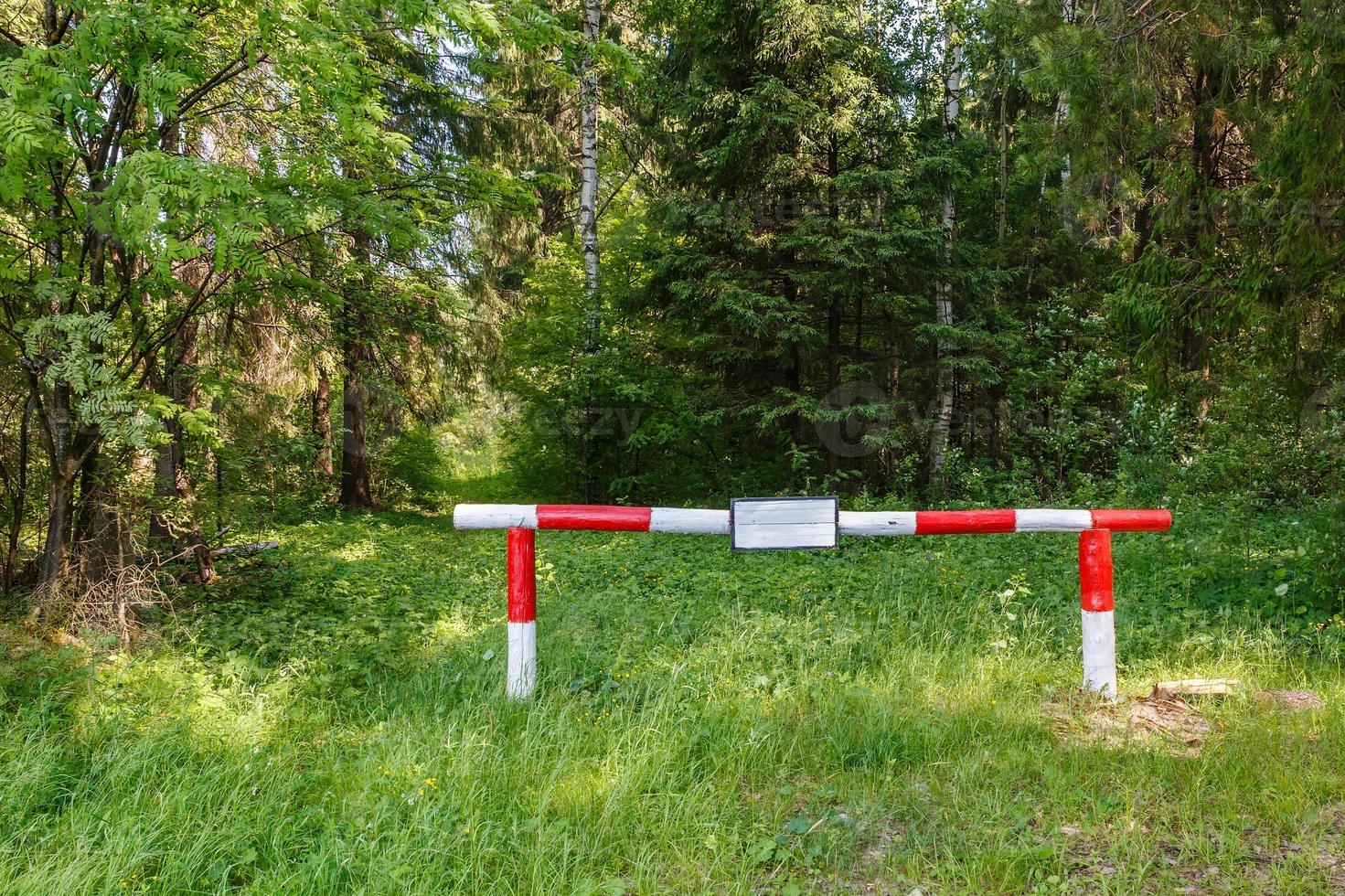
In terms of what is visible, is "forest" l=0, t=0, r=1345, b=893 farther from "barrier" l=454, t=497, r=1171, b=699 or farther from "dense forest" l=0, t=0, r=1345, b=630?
"barrier" l=454, t=497, r=1171, b=699

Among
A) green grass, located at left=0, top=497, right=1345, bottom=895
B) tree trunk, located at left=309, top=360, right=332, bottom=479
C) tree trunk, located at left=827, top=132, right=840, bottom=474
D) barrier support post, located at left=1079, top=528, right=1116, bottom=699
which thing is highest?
tree trunk, located at left=827, top=132, right=840, bottom=474

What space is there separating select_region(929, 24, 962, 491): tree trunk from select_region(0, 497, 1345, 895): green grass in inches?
279

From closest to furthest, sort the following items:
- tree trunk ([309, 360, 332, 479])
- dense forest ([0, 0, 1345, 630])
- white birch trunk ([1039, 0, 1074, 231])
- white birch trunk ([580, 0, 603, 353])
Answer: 1. dense forest ([0, 0, 1345, 630])
2. white birch trunk ([1039, 0, 1074, 231])
3. tree trunk ([309, 360, 332, 479])
4. white birch trunk ([580, 0, 603, 353])

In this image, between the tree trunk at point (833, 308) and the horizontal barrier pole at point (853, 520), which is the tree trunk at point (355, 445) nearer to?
the tree trunk at point (833, 308)

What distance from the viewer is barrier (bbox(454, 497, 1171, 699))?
3.70 metres

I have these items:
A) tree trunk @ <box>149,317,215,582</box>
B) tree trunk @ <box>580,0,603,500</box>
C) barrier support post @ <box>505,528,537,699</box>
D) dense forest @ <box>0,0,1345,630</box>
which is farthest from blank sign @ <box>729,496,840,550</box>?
tree trunk @ <box>580,0,603,500</box>

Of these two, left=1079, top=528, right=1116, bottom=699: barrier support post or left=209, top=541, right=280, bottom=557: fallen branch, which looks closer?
left=1079, top=528, right=1116, bottom=699: barrier support post

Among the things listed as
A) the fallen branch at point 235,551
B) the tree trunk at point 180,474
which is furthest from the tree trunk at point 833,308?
the tree trunk at point 180,474

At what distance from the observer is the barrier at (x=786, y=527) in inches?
146

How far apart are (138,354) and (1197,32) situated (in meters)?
8.48

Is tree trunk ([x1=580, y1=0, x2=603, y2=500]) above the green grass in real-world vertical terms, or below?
above

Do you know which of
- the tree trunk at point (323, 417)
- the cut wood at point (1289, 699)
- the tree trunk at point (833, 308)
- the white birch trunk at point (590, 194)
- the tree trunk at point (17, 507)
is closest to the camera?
the cut wood at point (1289, 699)

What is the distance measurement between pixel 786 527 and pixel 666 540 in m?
6.29

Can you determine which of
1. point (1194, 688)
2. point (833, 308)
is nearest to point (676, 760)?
point (1194, 688)
